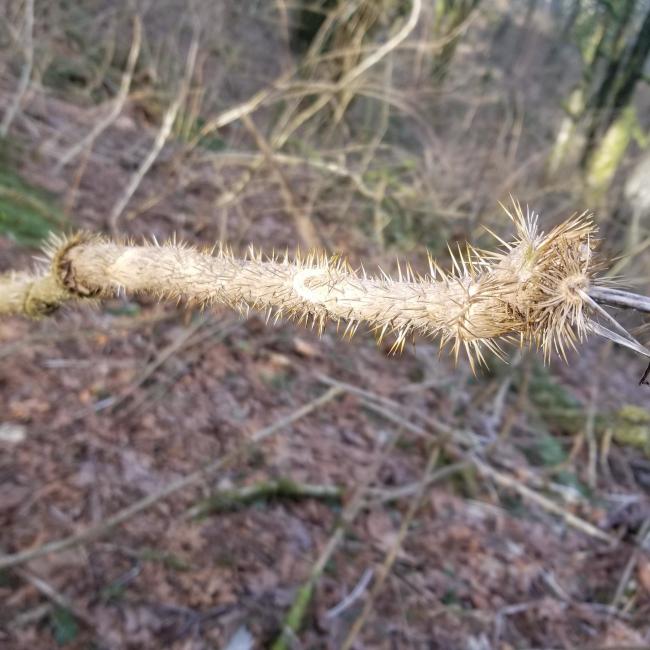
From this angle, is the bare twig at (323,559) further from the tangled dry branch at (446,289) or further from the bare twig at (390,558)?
the tangled dry branch at (446,289)

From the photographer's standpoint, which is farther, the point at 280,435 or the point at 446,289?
the point at 280,435

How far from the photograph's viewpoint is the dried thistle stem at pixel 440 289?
0.64 meters

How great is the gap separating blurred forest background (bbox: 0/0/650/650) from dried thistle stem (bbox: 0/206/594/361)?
14cm

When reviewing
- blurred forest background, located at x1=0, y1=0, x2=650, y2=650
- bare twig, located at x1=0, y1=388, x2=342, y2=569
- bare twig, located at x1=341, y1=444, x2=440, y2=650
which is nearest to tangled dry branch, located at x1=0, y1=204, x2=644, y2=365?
blurred forest background, located at x1=0, y1=0, x2=650, y2=650

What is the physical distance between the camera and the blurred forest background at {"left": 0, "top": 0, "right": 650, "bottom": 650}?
2.78 m

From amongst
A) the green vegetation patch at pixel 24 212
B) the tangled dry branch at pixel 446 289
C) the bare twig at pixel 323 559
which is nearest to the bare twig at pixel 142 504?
the bare twig at pixel 323 559

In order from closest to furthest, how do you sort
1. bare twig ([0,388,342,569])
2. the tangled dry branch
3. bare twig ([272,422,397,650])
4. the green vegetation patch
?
the tangled dry branch, bare twig ([0,388,342,569]), bare twig ([272,422,397,650]), the green vegetation patch

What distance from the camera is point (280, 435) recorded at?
3887 millimetres

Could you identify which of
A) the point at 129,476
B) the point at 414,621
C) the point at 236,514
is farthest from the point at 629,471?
the point at 129,476

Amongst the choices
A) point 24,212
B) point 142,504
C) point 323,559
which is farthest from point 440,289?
point 24,212

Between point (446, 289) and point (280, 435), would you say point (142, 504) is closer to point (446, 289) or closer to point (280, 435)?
point (280, 435)

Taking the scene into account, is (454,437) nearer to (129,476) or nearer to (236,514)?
(236,514)

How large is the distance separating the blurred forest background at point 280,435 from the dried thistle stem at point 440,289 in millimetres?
141

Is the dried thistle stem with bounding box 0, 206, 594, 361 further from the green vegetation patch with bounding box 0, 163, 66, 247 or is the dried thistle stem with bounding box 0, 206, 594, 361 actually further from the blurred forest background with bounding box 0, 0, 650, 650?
the green vegetation patch with bounding box 0, 163, 66, 247
